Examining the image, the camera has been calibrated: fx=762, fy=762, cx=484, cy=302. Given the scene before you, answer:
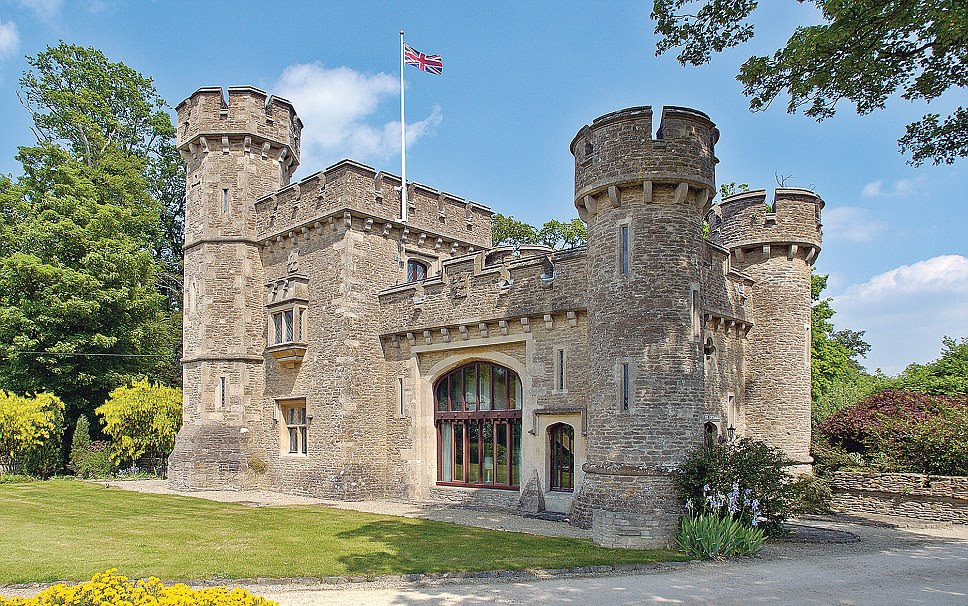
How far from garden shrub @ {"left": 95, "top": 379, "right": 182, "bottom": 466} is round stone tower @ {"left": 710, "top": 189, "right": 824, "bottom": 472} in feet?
60.2

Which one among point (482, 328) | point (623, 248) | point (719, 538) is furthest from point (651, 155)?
point (482, 328)

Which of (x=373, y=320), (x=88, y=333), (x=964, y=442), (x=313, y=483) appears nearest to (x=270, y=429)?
(x=313, y=483)

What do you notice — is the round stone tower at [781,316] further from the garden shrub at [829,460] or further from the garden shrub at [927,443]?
the garden shrub at [927,443]

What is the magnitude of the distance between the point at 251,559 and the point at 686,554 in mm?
6570

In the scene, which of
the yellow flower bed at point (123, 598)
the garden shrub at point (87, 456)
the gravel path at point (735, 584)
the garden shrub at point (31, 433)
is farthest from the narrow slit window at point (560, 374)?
the garden shrub at point (31, 433)

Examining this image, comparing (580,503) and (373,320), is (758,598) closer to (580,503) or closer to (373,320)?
(580,503)

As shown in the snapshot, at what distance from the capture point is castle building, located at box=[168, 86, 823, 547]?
13.4m

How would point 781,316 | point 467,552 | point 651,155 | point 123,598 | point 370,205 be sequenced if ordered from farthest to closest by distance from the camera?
1. point 370,205
2. point 781,316
3. point 651,155
4. point 467,552
5. point 123,598

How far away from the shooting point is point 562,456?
55.1 ft

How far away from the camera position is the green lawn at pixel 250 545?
10250 millimetres

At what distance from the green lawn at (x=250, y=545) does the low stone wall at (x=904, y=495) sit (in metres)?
8.19

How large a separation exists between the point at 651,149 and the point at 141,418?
64.8 feet

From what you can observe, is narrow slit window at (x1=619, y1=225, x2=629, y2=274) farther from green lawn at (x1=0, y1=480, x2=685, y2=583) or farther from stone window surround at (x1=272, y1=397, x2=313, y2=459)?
stone window surround at (x1=272, y1=397, x2=313, y2=459)

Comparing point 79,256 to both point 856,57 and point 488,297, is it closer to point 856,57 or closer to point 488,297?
point 488,297
